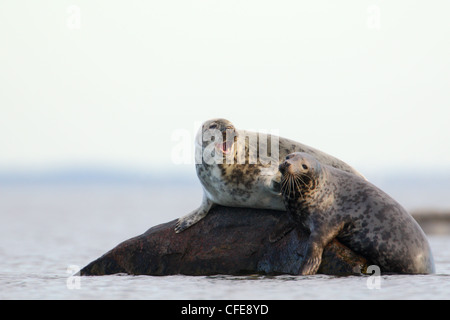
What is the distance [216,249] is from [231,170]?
113 cm

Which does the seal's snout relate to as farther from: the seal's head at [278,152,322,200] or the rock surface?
the rock surface

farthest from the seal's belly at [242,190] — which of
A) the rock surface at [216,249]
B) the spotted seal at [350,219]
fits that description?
the spotted seal at [350,219]

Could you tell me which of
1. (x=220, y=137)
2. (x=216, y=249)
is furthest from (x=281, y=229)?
(x=220, y=137)

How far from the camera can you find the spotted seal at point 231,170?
1261 centimetres

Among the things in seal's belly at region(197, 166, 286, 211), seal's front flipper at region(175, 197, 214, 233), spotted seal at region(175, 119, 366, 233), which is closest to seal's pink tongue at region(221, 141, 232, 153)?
spotted seal at region(175, 119, 366, 233)

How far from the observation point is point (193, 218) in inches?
510

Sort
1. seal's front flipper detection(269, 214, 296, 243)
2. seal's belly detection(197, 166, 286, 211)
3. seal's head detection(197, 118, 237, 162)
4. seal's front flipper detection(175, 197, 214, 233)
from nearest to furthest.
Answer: seal's front flipper detection(269, 214, 296, 243), seal's belly detection(197, 166, 286, 211), seal's head detection(197, 118, 237, 162), seal's front flipper detection(175, 197, 214, 233)

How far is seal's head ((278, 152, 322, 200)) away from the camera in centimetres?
1161

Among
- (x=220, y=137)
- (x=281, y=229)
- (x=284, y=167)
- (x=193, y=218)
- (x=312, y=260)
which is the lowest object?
(x=312, y=260)

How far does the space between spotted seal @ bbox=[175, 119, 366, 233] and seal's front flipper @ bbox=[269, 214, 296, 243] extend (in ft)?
0.96

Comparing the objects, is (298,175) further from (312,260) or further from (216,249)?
(216,249)

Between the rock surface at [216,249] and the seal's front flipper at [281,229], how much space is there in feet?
0.22
